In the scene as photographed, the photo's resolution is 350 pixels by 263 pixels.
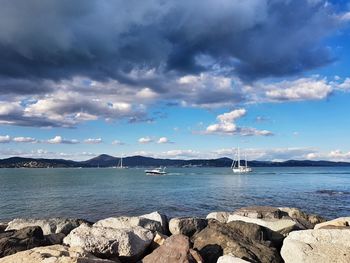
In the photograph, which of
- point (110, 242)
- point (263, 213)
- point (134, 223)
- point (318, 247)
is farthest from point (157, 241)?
point (263, 213)

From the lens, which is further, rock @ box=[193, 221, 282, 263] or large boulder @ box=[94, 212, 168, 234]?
large boulder @ box=[94, 212, 168, 234]

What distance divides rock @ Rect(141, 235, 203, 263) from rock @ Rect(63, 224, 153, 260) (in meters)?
0.80

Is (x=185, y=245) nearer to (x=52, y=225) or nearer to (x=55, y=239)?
(x=55, y=239)

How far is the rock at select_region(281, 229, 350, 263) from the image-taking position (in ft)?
37.1

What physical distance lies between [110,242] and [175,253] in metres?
1.93

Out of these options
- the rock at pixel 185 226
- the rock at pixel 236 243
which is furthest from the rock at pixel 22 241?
the rock at pixel 185 226

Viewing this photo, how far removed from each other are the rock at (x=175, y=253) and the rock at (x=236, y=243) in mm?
1381

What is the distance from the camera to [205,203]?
46.3m

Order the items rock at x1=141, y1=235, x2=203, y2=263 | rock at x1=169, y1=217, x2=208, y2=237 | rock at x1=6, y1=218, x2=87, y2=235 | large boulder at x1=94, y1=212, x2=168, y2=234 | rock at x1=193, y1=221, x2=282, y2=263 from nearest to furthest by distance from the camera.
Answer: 1. rock at x1=141, y1=235, x2=203, y2=263
2. rock at x1=193, y1=221, x2=282, y2=263
3. large boulder at x1=94, y1=212, x2=168, y2=234
4. rock at x1=169, y1=217, x2=208, y2=237
5. rock at x1=6, y1=218, x2=87, y2=235

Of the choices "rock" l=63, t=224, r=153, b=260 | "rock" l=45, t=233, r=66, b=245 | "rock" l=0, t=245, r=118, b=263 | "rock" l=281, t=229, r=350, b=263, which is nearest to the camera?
"rock" l=0, t=245, r=118, b=263

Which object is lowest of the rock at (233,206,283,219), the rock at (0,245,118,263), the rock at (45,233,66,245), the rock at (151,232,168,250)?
the rock at (45,233,66,245)

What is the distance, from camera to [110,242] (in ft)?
38.7

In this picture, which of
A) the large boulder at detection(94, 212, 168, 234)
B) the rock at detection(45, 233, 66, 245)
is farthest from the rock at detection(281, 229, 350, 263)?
the rock at detection(45, 233, 66, 245)

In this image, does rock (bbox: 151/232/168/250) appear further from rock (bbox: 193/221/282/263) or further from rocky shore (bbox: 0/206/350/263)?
rock (bbox: 193/221/282/263)
